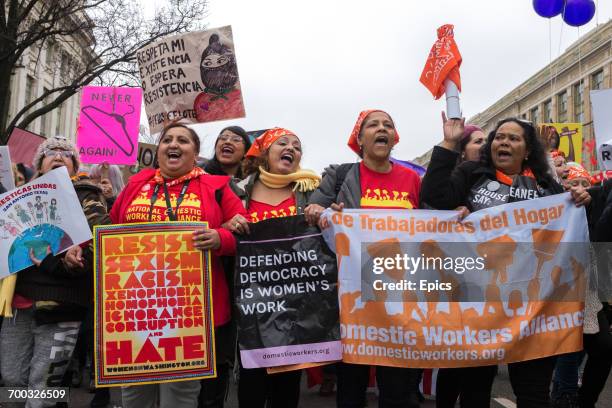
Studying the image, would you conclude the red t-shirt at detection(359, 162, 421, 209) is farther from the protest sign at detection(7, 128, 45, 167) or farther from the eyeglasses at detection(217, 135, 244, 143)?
the protest sign at detection(7, 128, 45, 167)

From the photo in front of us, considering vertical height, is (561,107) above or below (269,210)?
above

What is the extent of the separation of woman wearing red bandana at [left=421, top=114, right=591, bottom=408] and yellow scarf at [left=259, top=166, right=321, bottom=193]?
788 millimetres

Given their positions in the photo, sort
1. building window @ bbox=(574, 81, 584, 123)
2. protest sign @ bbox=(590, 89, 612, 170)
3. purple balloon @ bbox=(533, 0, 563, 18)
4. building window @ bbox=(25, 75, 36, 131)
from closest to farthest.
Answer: protest sign @ bbox=(590, 89, 612, 170)
purple balloon @ bbox=(533, 0, 563, 18)
building window @ bbox=(25, 75, 36, 131)
building window @ bbox=(574, 81, 584, 123)

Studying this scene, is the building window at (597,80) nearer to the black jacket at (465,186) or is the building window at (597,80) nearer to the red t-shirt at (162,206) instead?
the black jacket at (465,186)

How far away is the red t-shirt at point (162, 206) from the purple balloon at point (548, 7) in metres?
10.2

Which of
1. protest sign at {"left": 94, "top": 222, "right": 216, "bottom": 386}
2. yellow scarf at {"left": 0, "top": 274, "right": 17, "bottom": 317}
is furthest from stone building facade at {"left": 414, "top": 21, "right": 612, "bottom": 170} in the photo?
yellow scarf at {"left": 0, "top": 274, "right": 17, "bottom": 317}

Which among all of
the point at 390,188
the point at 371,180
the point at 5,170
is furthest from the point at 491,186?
the point at 5,170

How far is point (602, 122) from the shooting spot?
5090 mm

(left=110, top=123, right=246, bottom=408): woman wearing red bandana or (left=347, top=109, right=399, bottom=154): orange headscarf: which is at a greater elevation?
(left=347, top=109, right=399, bottom=154): orange headscarf

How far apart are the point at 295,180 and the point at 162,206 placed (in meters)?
0.89

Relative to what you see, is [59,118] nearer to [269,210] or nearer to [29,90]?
[29,90]

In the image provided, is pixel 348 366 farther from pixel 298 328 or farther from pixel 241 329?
pixel 241 329

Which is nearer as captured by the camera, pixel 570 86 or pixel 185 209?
pixel 185 209

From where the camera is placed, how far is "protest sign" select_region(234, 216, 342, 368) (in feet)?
10.0
